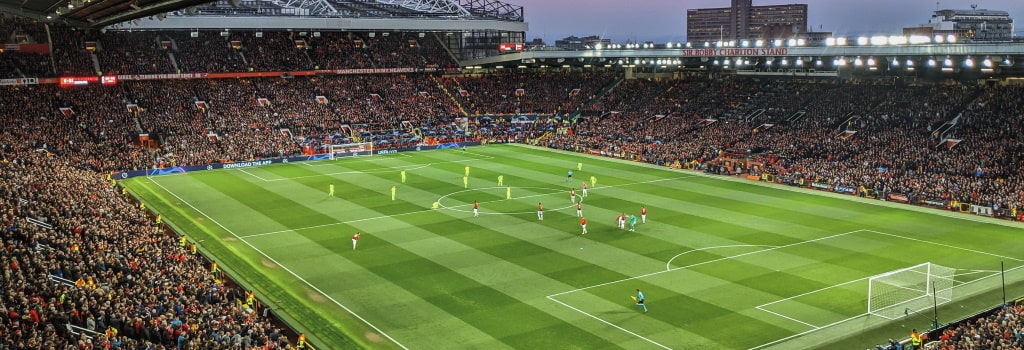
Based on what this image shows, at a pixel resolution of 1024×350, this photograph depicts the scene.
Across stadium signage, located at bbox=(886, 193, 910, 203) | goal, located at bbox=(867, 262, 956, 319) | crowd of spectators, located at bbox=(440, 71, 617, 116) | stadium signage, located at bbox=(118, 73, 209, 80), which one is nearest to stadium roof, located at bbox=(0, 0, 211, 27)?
stadium signage, located at bbox=(118, 73, 209, 80)

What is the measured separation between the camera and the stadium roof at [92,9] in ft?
116

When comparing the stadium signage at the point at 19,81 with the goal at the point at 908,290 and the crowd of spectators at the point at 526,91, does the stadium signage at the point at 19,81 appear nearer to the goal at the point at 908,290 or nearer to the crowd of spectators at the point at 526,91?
the crowd of spectators at the point at 526,91

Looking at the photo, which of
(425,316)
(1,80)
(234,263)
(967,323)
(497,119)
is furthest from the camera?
(497,119)

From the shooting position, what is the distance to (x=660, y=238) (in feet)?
133

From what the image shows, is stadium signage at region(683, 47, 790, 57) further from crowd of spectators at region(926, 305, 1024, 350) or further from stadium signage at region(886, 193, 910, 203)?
crowd of spectators at region(926, 305, 1024, 350)

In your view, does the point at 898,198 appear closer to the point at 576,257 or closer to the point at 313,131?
the point at 576,257

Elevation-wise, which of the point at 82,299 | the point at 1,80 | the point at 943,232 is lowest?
the point at 943,232

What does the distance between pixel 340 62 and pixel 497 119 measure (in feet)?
57.6

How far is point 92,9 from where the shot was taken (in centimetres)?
4003

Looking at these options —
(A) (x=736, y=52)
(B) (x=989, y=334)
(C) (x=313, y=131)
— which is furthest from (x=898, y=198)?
(C) (x=313, y=131)

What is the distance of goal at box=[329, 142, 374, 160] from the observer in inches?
2867

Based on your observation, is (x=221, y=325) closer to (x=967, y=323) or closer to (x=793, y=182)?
(x=967, y=323)

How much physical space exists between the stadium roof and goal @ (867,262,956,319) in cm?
2689

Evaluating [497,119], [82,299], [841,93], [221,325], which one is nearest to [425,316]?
[221,325]
